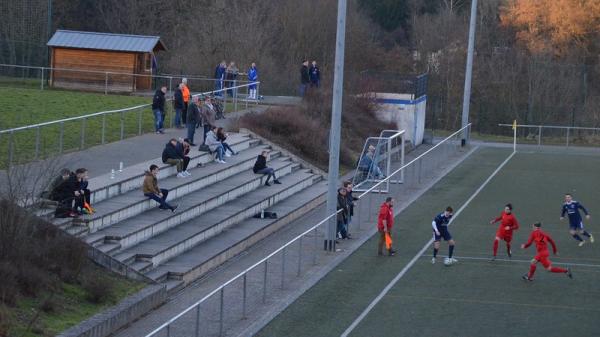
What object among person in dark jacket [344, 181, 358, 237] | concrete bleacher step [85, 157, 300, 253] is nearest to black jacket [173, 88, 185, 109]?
concrete bleacher step [85, 157, 300, 253]

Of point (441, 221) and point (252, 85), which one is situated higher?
point (252, 85)

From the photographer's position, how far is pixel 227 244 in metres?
25.3

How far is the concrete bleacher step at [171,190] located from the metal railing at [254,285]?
10.4 ft

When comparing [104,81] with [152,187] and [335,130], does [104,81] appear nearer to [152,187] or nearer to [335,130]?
[152,187]

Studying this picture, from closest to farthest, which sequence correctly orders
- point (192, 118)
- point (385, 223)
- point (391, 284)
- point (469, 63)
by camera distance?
point (391, 284) < point (385, 223) < point (192, 118) < point (469, 63)

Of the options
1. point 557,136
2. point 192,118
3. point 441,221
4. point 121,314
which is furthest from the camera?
point 557,136

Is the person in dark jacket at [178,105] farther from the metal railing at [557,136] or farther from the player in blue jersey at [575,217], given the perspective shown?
the metal railing at [557,136]

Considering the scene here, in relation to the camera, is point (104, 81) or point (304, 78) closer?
point (104, 81)

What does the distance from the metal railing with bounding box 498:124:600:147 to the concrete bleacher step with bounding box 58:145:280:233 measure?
1960 cm

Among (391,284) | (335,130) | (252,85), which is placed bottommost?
(391,284)

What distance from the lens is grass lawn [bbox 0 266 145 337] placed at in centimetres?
1731

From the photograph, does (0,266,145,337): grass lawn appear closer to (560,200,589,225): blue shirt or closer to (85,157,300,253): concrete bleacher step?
(85,157,300,253): concrete bleacher step

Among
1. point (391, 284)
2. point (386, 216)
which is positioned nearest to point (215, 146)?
point (386, 216)

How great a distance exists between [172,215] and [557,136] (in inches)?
1348
